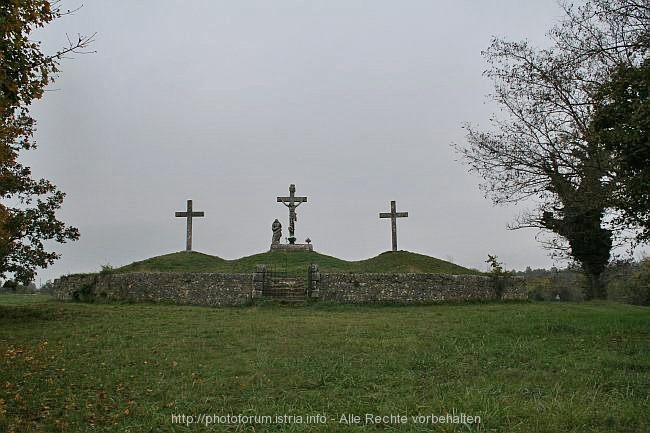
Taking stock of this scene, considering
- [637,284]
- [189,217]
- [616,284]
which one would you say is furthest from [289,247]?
[616,284]

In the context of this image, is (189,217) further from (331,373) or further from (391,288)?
(331,373)

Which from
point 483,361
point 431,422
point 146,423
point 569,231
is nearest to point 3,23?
point 146,423

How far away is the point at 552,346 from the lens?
951cm

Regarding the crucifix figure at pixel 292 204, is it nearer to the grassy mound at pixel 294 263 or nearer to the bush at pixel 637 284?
the grassy mound at pixel 294 263

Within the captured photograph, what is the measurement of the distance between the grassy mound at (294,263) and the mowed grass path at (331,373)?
10097 mm

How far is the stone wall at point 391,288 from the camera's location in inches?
755

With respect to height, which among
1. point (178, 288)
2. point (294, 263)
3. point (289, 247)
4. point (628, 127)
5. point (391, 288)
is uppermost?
point (628, 127)

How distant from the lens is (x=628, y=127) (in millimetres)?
9336

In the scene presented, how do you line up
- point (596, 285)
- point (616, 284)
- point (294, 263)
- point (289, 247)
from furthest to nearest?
point (616, 284), point (289, 247), point (596, 285), point (294, 263)

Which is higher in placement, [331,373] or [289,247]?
[289,247]

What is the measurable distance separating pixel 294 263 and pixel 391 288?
21.3 ft

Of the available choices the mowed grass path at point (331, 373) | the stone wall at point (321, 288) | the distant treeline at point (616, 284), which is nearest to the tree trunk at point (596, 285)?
the distant treeline at point (616, 284)

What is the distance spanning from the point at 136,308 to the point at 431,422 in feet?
48.4

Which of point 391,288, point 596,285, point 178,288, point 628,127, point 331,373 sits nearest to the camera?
point 331,373
